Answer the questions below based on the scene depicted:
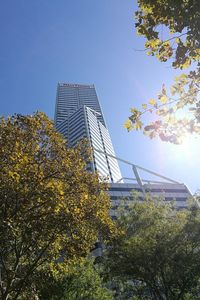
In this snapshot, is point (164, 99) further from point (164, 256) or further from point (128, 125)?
point (164, 256)

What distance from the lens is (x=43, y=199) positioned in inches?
419

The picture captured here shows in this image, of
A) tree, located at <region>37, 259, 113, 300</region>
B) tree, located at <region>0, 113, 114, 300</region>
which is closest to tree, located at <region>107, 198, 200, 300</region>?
tree, located at <region>37, 259, 113, 300</region>

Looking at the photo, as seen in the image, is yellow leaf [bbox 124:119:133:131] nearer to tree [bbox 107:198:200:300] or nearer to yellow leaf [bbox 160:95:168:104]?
yellow leaf [bbox 160:95:168:104]

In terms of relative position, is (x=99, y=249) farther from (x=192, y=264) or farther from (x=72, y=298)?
(x=192, y=264)

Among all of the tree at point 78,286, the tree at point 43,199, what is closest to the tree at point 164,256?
the tree at point 78,286

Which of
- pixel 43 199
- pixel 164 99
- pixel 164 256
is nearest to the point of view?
pixel 164 99

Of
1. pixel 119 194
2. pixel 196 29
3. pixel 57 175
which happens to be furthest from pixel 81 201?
pixel 119 194

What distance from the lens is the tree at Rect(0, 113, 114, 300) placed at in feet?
34.9

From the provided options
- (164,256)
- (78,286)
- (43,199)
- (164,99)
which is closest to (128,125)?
(164,99)

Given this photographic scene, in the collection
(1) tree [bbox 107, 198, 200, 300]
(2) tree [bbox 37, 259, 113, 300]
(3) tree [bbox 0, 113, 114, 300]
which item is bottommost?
(3) tree [bbox 0, 113, 114, 300]

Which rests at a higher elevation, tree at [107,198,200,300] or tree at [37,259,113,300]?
tree at [37,259,113,300]

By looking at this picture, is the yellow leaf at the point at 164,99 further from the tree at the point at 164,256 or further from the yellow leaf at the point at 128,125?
the tree at the point at 164,256

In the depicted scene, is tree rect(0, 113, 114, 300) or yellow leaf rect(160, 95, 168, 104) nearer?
yellow leaf rect(160, 95, 168, 104)

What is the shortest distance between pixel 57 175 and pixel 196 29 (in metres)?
8.08
